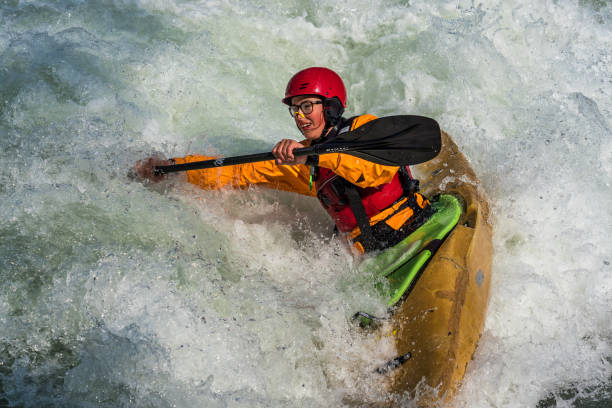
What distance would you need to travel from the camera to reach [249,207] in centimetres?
358

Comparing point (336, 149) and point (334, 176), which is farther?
point (334, 176)

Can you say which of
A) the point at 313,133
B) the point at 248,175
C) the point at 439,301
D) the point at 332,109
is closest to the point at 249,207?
the point at 248,175

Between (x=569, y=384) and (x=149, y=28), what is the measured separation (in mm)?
4637

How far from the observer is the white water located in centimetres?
252

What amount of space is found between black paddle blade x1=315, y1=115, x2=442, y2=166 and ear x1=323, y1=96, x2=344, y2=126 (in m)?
0.22

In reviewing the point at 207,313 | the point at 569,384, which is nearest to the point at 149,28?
the point at 207,313

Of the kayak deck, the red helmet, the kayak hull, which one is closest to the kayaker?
A: the red helmet

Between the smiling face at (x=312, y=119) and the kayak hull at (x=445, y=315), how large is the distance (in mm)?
958

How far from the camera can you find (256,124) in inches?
179

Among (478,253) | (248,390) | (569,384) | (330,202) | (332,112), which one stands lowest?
(569,384)

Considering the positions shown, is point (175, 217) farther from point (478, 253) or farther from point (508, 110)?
point (508, 110)

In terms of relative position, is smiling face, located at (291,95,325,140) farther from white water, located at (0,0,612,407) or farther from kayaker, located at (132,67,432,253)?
white water, located at (0,0,612,407)

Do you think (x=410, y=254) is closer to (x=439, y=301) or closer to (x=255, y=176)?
(x=439, y=301)

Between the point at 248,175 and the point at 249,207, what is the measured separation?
0.36 m
